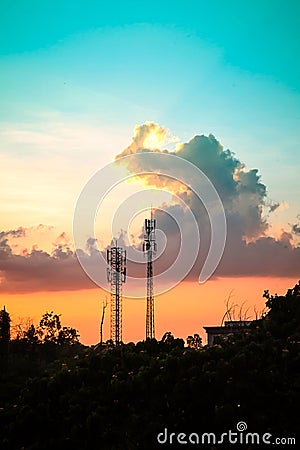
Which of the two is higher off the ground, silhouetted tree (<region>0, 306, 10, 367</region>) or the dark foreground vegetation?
silhouetted tree (<region>0, 306, 10, 367</region>)

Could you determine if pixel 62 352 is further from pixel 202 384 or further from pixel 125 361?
pixel 202 384

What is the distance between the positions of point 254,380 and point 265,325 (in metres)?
4.00

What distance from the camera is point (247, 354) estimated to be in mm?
19297

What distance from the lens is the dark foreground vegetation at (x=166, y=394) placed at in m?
17.9

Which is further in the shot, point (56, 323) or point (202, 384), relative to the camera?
point (56, 323)

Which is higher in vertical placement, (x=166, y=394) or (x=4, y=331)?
(x=4, y=331)

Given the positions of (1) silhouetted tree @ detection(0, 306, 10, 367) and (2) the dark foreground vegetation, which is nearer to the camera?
(2) the dark foreground vegetation

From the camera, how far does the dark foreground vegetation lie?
58.7 ft

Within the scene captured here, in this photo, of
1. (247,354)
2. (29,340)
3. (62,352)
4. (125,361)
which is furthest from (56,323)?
(247,354)

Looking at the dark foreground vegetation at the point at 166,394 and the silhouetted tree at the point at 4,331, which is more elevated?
the silhouetted tree at the point at 4,331

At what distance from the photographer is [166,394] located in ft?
63.5

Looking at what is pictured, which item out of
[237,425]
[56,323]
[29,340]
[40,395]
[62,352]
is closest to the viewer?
[237,425]

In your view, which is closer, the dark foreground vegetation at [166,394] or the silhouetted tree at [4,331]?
the dark foreground vegetation at [166,394]

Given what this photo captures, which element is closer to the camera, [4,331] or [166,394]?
[166,394]
